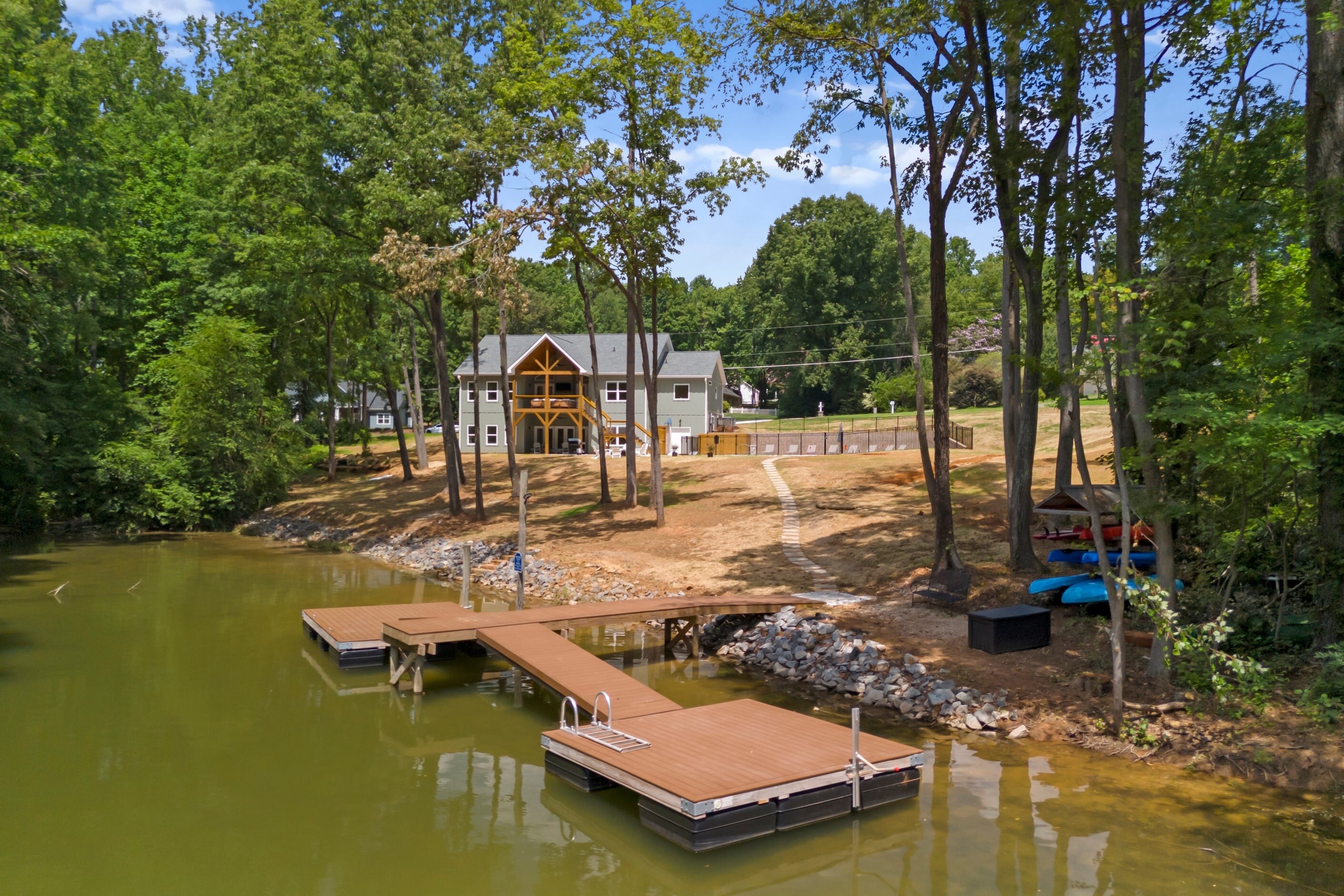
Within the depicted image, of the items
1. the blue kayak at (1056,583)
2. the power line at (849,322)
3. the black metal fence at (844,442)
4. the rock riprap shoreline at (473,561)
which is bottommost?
the rock riprap shoreline at (473,561)

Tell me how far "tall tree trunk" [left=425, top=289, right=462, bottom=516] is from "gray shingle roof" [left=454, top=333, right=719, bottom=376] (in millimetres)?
15282

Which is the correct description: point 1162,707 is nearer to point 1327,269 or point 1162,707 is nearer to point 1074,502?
point 1074,502

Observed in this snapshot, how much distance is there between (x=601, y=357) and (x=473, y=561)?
81.3 ft

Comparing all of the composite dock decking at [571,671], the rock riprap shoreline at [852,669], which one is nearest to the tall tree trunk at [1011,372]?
the rock riprap shoreline at [852,669]

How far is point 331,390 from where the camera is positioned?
40.9 m

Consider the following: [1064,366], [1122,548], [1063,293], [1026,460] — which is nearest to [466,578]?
[1026,460]

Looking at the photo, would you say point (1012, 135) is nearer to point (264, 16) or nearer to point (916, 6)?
point (916, 6)

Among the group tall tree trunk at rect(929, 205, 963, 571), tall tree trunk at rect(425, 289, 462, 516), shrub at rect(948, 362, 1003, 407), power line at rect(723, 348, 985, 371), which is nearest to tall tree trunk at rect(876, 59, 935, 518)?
tall tree trunk at rect(929, 205, 963, 571)

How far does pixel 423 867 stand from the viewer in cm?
818

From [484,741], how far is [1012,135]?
12097mm

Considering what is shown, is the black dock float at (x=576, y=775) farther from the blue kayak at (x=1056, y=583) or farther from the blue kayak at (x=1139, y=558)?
the blue kayak at (x=1139, y=558)

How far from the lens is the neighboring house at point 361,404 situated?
47.2m

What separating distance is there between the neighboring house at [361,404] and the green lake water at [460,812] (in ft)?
98.2

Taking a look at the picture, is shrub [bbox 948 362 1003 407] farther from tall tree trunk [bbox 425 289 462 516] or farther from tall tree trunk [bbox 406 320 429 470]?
tall tree trunk [bbox 425 289 462 516]
